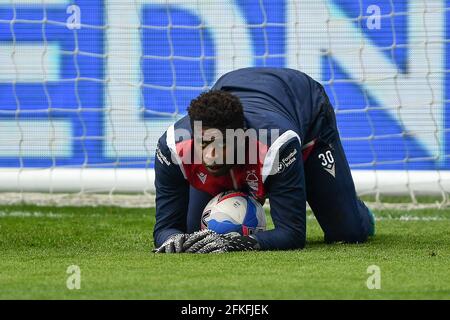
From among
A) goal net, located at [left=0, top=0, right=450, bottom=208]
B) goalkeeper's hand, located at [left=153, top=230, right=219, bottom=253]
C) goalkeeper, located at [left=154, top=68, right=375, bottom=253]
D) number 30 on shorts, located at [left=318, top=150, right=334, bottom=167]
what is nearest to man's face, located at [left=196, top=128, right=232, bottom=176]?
goalkeeper, located at [left=154, top=68, right=375, bottom=253]

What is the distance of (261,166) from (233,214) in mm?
257

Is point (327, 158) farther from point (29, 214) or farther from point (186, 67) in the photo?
point (186, 67)

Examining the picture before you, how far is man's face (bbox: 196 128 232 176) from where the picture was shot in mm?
4090

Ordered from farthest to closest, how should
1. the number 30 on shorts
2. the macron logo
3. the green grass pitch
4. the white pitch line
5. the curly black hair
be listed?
1. the white pitch line
2. the number 30 on shorts
3. the macron logo
4. the curly black hair
5. the green grass pitch

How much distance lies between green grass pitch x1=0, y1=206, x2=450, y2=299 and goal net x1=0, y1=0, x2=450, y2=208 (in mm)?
1787

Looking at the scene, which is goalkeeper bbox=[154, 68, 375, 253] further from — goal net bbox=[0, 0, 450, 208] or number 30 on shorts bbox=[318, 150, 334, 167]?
goal net bbox=[0, 0, 450, 208]

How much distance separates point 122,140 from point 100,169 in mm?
263

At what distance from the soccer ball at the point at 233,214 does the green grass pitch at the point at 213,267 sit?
19 cm

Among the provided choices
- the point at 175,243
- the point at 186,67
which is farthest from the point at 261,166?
the point at 186,67

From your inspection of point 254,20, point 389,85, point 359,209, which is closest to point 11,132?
point 254,20

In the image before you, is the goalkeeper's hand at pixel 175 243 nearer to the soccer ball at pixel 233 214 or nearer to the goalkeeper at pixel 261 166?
the goalkeeper at pixel 261 166

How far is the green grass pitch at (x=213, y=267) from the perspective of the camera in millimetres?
3373

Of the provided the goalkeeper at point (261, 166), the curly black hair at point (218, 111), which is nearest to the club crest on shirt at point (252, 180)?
the goalkeeper at point (261, 166)

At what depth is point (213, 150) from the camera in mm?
4121
